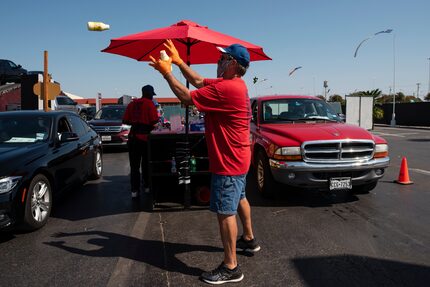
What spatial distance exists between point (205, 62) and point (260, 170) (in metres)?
2.13

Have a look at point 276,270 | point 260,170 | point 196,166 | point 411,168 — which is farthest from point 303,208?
point 411,168

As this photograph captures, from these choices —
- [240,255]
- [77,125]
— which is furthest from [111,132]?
[240,255]

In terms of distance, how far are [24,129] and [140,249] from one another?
292 centimetres

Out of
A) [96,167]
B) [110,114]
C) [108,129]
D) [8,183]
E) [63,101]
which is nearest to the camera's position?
[8,183]

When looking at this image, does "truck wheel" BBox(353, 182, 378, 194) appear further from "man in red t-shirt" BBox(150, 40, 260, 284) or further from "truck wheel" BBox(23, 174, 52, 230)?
"truck wheel" BBox(23, 174, 52, 230)

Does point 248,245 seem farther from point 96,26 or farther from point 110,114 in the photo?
point 110,114

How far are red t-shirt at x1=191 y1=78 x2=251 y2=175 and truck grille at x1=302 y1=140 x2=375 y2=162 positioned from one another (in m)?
2.37

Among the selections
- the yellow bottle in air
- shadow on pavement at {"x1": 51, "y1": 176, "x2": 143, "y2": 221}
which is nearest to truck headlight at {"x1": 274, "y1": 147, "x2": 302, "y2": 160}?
shadow on pavement at {"x1": 51, "y1": 176, "x2": 143, "y2": 221}

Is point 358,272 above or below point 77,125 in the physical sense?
below

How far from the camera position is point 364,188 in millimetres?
6422

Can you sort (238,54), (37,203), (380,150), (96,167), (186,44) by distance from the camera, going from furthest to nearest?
(96,167) < (380,150) < (186,44) < (37,203) < (238,54)

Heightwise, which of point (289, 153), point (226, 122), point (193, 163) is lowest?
point (193, 163)

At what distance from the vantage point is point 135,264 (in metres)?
3.75

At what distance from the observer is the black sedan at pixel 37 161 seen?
4.35 meters
